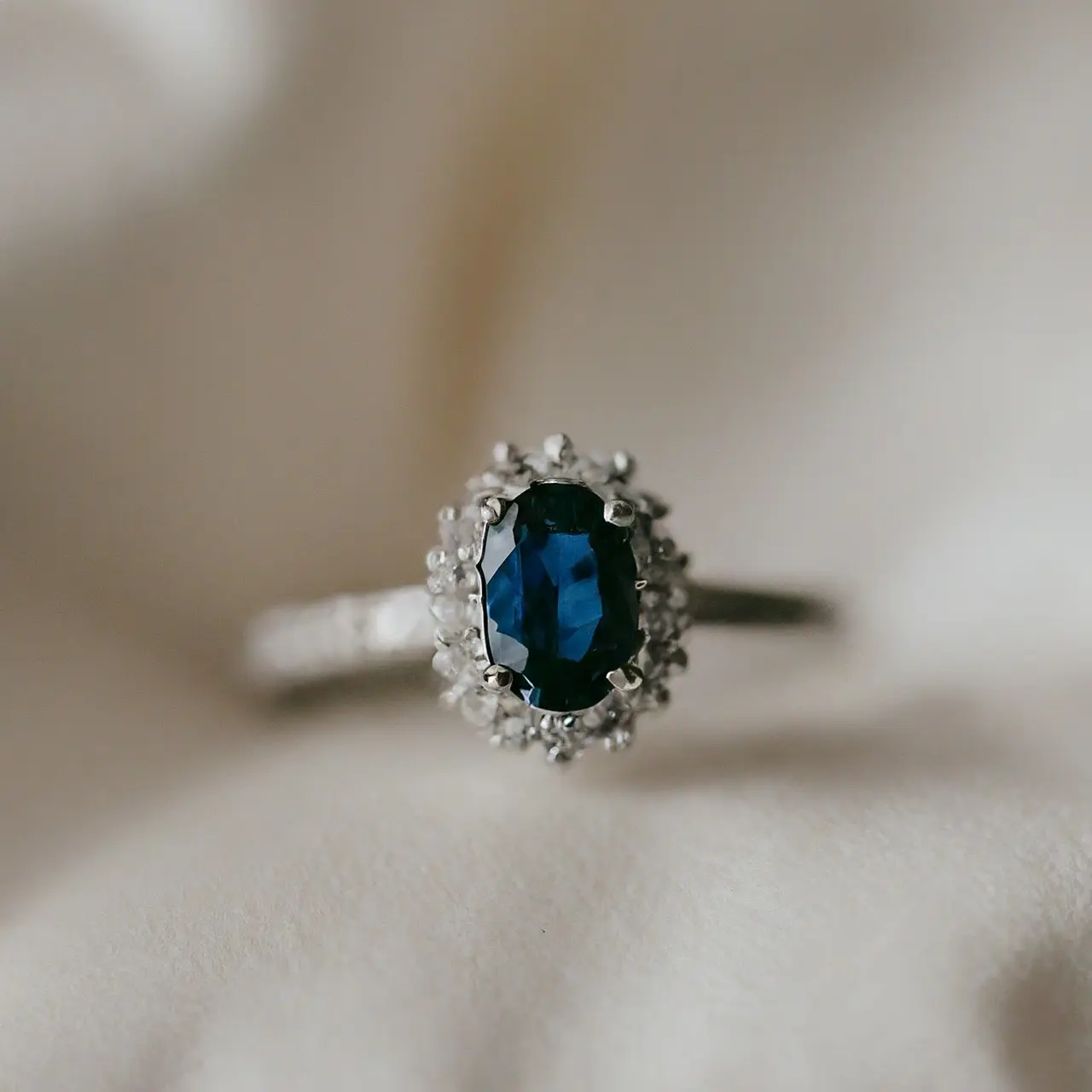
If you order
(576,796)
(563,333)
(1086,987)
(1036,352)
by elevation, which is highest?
(563,333)

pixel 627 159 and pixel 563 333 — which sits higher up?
pixel 627 159

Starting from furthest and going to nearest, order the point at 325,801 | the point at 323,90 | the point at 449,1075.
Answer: the point at 323,90 → the point at 325,801 → the point at 449,1075

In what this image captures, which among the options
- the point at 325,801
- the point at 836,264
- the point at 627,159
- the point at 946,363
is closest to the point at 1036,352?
the point at 946,363

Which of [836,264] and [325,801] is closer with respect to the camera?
[325,801]

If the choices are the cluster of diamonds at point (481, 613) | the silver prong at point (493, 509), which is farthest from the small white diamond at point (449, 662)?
the silver prong at point (493, 509)

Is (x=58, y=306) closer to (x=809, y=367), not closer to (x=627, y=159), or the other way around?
(x=627, y=159)

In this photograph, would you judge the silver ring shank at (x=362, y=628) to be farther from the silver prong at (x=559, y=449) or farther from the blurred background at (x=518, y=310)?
the silver prong at (x=559, y=449)

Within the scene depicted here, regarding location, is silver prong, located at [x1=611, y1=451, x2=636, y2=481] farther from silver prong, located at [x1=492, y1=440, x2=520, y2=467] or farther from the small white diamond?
the small white diamond

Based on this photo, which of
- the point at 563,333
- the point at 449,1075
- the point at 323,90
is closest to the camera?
the point at 449,1075
